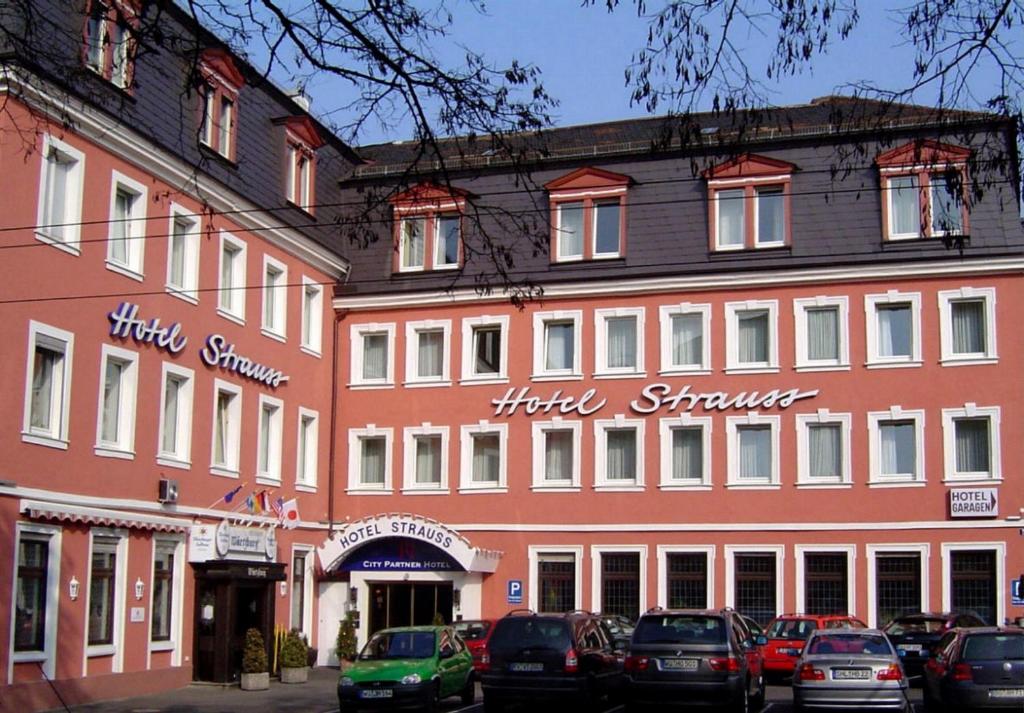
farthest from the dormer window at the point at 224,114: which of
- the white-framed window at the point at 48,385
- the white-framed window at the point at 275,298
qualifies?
the white-framed window at the point at 48,385

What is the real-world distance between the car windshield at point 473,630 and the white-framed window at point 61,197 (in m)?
13.5

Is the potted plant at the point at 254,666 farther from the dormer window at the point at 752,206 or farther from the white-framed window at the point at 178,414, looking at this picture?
the dormer window at the point at 752,206

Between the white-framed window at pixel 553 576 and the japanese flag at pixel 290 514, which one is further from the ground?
the japanese flag at pixel 290 514

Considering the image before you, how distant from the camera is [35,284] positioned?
1091 inches

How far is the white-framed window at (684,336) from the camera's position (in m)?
38.8

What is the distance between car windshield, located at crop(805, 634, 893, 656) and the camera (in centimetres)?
2227

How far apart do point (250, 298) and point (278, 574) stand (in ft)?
24.2

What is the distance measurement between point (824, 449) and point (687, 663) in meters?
16.9

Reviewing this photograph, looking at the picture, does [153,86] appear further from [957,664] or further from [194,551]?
[957,664]

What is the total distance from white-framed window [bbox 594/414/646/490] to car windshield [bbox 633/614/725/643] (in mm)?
15994

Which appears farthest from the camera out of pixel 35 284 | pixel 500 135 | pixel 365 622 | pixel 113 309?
pixel 365 622

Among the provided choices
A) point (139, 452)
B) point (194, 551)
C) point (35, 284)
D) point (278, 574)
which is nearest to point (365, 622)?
point (278, 574)

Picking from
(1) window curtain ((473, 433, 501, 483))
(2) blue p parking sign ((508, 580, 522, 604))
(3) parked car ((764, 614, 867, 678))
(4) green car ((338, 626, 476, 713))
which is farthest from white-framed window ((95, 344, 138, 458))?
(3) parked car ((764, 614, 867, 678))

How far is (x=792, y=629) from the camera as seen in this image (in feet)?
106
